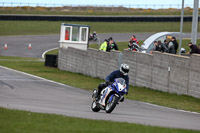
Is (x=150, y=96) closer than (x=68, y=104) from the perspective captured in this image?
No

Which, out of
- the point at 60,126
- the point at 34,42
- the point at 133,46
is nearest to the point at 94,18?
the point at 34,42

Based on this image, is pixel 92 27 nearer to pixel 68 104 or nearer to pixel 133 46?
pixel 133 46

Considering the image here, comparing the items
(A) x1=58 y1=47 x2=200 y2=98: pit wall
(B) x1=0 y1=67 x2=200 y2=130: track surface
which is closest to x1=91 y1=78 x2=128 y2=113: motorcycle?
(B) x1=0 y1=67 x2=200 y2=130: track surface

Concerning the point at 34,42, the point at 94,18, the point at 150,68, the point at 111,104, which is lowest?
the point at 111,104

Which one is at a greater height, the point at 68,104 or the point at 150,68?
the point at 150,68

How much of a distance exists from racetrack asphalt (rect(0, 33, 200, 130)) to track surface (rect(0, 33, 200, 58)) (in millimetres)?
19928

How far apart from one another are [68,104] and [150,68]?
8.54 m

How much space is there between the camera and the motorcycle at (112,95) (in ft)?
44.4

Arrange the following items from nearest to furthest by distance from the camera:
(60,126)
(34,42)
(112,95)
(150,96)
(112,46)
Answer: (60,126) → (112,95) → (150,96) → (112,46) → (34,42)

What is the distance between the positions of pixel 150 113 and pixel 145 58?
10.3m

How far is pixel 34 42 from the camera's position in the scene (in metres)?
59.4

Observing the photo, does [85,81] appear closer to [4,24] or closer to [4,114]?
[4,114]

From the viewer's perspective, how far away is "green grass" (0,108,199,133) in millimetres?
9654

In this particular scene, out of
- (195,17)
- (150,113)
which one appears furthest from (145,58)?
(150,113)
